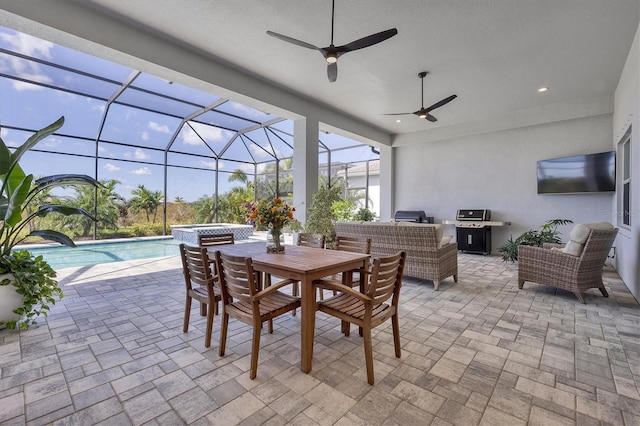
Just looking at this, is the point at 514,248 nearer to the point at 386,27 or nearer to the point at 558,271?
the point at 558,271

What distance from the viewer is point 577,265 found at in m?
3.53

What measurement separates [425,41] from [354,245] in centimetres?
293

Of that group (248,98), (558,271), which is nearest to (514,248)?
(558,271)

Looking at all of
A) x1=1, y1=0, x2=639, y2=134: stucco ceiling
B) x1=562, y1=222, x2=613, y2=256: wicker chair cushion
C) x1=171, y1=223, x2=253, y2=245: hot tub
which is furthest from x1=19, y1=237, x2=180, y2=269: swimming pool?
x1=562, y1=222, x2=613, y2=256: wicker chair cushion

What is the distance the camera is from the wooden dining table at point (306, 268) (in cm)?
209

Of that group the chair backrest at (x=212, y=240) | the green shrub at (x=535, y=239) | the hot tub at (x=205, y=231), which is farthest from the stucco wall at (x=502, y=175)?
the chair backrest at (x=212, y=240)

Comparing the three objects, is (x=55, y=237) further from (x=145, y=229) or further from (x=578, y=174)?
(x=578, y=174)

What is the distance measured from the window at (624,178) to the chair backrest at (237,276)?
5900mm

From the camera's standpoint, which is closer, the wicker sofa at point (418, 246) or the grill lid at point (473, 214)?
the wicker sofa at point (418, 246)

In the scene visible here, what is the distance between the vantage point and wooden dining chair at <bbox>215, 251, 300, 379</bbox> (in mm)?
2023

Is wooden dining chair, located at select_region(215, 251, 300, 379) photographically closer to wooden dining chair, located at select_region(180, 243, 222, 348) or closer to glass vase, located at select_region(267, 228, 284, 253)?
wooden dining chair, located at select_region(180, 243, 222, 348)

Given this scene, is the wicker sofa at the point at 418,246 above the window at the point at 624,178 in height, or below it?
below

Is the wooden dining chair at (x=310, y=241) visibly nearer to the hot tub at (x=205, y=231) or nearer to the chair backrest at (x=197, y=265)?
the chair backrest at (x=197, y=265)

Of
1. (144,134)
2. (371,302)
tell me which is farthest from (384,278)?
(144,134)
